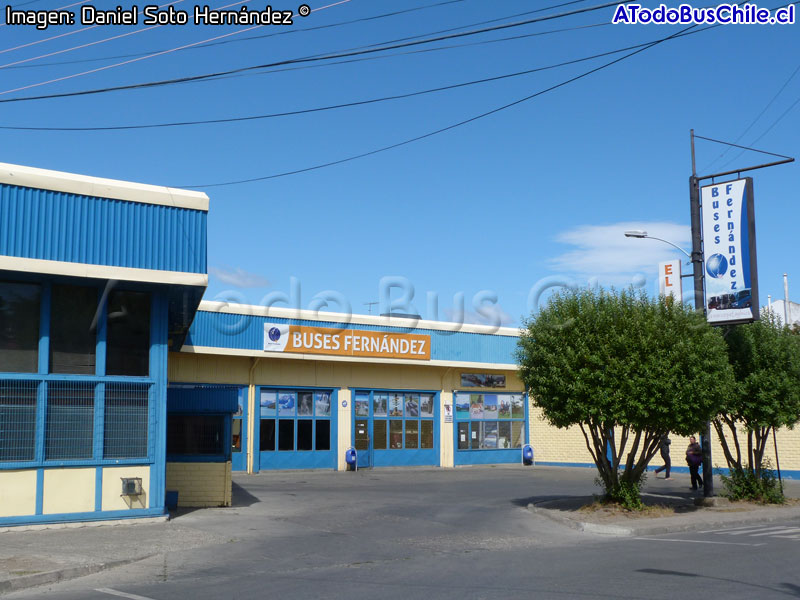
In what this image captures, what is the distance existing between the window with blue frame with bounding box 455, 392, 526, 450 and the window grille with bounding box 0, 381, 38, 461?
22.5m

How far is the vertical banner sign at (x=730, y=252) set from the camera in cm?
1861

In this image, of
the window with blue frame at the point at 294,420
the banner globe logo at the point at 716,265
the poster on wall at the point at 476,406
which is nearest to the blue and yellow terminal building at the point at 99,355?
the banner globe logo at the point at 716,265

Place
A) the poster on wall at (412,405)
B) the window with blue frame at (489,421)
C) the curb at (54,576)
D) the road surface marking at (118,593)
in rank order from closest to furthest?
the road surface marking at (118,593)
the curb at (54,576)
the poster on wall at (412,405)
the window with blue frame at (489,421)

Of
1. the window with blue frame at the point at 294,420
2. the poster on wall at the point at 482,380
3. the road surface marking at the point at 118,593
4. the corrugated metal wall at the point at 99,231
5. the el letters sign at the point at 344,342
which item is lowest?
the road surface marking at the point at 118,593

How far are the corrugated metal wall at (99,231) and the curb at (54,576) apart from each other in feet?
18.3

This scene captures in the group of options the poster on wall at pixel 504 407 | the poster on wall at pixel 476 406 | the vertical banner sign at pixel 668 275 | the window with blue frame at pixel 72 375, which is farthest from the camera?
the poster on wall at pixel 504 407

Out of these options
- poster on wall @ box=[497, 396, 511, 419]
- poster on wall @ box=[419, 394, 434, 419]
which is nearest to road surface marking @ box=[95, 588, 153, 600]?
poster on wall @ box=[419, 394, 434, 419]

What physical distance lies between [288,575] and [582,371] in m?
8.19

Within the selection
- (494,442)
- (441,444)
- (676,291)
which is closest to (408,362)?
(441,444)

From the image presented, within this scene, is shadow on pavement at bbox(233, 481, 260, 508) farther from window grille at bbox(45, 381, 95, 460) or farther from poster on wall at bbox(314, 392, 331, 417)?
poster on wall at bbox(314, 392, 331, 417)

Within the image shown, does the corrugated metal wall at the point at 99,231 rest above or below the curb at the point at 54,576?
above

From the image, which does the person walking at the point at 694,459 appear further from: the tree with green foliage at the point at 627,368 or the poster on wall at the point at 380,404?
the poster on wall at the point at 380,404

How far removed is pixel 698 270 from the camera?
19656 mm

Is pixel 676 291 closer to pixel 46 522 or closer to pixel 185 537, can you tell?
pixel 185 537
